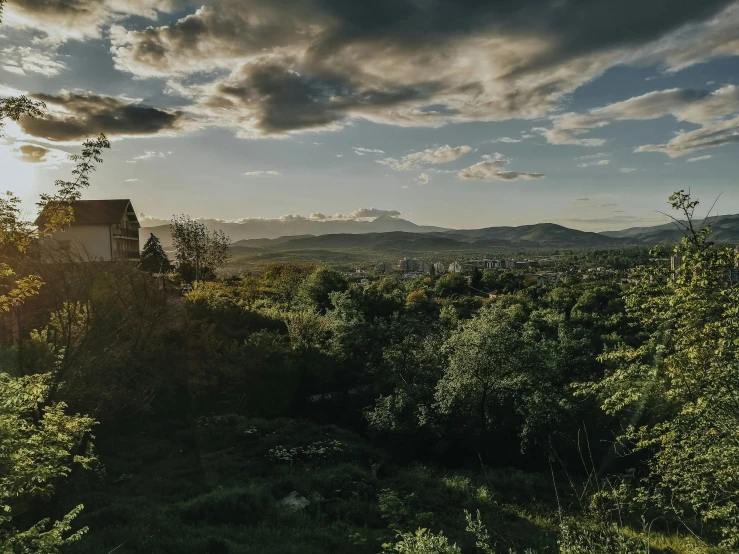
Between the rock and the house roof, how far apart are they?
39.7m

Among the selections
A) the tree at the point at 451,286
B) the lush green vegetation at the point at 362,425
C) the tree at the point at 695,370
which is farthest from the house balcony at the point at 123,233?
the tree at the point at 695,370

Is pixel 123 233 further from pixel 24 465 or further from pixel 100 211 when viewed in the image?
pixel 24 465

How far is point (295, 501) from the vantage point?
15695 millimetres

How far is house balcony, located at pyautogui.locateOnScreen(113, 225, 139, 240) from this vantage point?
4669 centimetres

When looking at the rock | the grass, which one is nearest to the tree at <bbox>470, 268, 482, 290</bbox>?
the grass

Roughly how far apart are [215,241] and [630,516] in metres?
45.5

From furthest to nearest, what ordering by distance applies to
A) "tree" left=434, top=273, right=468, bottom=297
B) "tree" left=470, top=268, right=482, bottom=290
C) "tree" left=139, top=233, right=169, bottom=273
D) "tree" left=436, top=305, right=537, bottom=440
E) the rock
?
"tree" left=470, top=268, right=482, bottom=290 < "tree" left=434, top=273, right=468, bottom=297 < "tree" left=139, top=233, right=169, bottom=273 < "tree" left=436, top=305, right=537, bottom=440 < the rock

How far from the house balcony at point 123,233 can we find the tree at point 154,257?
3.61 m

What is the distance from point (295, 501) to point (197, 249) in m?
39.2

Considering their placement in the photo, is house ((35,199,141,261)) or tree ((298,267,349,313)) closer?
tree ((298,267,349,313))

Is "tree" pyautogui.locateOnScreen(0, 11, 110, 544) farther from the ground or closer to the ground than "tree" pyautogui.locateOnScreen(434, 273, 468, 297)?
farther from the ground

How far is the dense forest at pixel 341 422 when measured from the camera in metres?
9.57

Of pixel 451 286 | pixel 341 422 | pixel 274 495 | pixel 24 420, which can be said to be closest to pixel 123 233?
pixel 341 422

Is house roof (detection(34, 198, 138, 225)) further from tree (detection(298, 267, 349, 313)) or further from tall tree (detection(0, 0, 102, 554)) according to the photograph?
tall tree (detection(0, 0, 102, 554))
